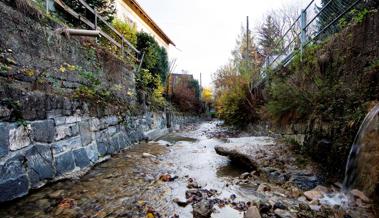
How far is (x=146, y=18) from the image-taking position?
55.9 ft

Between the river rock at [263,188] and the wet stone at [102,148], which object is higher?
the wet stone at [102,148]

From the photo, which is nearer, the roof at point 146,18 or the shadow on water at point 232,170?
the shadow on water at point 232,170

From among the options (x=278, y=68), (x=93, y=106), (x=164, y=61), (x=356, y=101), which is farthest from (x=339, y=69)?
(x=164, y=61)

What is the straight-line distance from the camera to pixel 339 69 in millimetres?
4047

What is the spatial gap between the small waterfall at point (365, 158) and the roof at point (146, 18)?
47.5 feet

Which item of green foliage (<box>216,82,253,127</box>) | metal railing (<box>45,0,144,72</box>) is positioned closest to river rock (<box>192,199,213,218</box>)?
metal railing (<box>45,0,144,72</box>)

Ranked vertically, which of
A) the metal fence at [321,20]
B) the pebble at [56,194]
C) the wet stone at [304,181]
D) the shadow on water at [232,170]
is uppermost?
the metal fence at [321,20]

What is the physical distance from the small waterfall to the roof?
14.5m

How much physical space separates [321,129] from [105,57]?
18.6 ft

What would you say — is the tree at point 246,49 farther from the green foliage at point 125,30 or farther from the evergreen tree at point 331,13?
the evergreen tree at point 331,13

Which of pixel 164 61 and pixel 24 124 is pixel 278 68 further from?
pixel 164 61

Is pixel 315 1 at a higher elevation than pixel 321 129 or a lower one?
higher

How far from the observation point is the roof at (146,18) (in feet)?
47.6

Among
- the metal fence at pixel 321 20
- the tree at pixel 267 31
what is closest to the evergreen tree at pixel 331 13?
the metal fence at pixel 321 20
